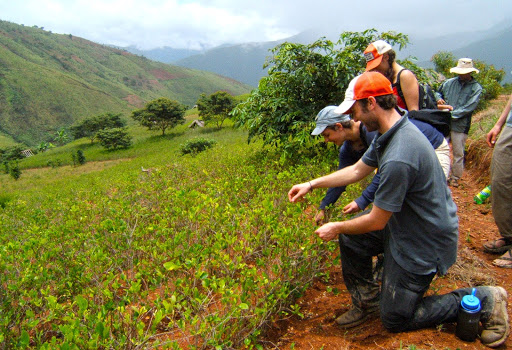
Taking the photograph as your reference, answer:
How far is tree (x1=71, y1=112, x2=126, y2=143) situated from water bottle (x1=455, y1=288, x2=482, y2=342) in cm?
5404

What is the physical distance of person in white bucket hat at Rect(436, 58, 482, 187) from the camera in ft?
16.3

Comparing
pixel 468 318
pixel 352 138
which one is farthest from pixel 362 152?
pixel 468 318

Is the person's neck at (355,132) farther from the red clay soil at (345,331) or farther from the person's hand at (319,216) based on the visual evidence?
the red clay soil at (345,331)

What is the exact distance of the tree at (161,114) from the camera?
42.4m

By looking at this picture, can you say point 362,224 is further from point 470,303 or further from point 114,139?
point 114,139

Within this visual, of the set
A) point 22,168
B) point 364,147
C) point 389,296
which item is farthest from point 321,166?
point 22,168

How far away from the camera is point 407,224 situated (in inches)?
84.8

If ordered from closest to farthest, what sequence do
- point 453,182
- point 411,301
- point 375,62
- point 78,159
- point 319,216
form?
point 411,301 → point 319,216 → point 375,62 → point 453,182 → point 78,159

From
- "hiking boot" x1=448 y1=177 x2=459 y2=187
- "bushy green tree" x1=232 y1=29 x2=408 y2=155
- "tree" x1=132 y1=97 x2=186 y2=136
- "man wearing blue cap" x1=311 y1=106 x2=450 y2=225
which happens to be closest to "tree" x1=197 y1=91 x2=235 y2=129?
"tree" x1=132 y1=97 x2=186 y2=136

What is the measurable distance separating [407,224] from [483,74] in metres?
19.3

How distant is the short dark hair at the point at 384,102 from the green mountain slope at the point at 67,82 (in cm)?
9054

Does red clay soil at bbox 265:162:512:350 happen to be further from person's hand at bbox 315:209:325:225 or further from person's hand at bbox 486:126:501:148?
person's hand at bbox 486:126:501:148

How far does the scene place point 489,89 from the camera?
15.6m

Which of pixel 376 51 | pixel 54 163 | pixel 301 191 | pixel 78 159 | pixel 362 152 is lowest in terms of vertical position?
pixel 54 163
